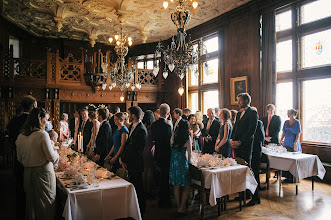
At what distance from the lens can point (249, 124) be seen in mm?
4840

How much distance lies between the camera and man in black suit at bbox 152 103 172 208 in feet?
15.6

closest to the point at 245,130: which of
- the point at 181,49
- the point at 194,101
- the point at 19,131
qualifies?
the point at 181,49

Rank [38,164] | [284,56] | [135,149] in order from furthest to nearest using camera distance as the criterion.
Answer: [284,56] → [135,149] → [38,164]

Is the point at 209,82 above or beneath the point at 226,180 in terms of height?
above

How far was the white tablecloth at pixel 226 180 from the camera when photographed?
13.5ft

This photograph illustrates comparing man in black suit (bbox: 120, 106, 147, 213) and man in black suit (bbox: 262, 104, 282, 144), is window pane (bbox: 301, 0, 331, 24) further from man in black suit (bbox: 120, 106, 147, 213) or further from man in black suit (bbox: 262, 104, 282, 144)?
man in black suit (bbox: 120, 106, 147, 213)

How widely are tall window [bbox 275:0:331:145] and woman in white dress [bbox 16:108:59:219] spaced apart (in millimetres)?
6817

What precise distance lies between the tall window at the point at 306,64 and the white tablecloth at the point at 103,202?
601 cm

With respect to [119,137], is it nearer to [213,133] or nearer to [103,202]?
[103,202]

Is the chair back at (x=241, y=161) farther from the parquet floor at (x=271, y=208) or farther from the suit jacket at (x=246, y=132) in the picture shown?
the parquet floor at (x=271, y=208)

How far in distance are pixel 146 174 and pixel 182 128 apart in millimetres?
1896

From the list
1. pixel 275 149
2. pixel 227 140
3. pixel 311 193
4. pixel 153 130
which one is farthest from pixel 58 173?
pixel 311 193

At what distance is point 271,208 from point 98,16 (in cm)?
907

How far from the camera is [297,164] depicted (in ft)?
17.4
